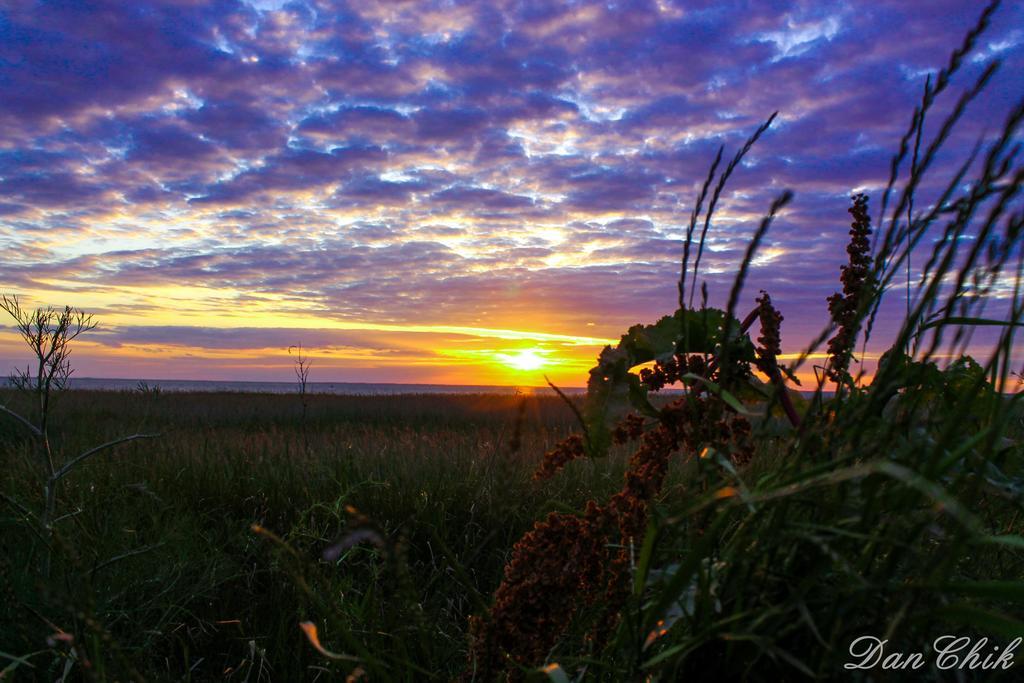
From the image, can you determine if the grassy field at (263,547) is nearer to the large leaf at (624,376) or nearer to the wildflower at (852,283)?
the large leaf at (624,376)

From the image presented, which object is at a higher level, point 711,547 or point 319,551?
point 711,547

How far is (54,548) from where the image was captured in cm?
227

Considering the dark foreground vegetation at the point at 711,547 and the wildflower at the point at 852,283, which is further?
the wildflower at the point at 852,283

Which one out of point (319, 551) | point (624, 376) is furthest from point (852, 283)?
point (319, 551)

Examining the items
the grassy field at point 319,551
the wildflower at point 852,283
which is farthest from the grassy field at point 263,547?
the wildflower at point 852,283

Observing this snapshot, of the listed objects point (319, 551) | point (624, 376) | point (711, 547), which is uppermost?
point (624, 376)

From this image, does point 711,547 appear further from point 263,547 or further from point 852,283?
point 263,547

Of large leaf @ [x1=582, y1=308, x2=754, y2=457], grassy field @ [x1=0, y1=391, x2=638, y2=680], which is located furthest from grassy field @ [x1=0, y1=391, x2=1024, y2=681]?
large leaf @ [x1=582, y1=308, x2=754, y2=457]

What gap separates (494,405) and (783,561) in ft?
64.0

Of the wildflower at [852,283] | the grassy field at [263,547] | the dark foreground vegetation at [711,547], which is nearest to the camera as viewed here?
the dark foreground vegetation at [711,547]

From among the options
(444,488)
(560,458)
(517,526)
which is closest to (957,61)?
(560,458)

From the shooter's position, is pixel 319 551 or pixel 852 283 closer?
pixel 852 283

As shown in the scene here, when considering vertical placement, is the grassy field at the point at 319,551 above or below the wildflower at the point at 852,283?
below

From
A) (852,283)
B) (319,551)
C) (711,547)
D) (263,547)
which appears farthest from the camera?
(319,551)
